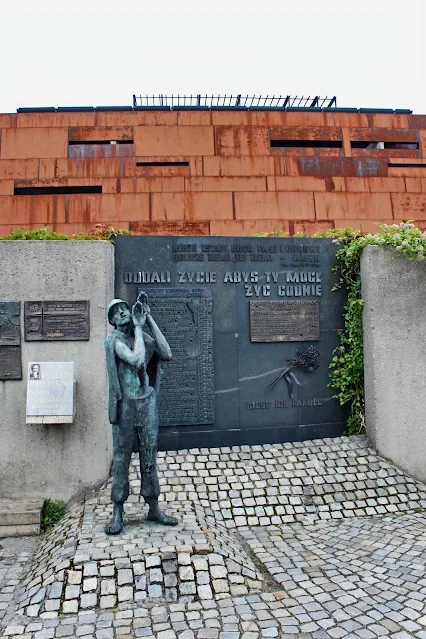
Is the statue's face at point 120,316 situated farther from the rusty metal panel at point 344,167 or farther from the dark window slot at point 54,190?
the rusty metal panel at point 344,167

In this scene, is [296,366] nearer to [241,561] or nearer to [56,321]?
[241,561]

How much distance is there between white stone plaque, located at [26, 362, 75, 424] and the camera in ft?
20.7

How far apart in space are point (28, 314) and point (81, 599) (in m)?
3.85

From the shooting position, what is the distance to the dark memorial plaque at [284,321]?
7.48 meters

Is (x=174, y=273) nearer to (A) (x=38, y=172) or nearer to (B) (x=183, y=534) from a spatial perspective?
(B) (x=183, y=534)

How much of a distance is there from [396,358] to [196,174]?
A: 13611 millimetres

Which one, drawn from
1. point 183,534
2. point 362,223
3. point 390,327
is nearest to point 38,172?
point 362,223

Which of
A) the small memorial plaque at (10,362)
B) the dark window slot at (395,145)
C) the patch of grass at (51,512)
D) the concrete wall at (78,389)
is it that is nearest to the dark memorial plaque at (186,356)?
the concrete wall at (78,389)

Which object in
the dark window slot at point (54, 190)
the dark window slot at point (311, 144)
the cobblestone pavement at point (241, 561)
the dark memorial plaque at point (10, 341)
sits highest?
the dark window slot at point (311, 144)

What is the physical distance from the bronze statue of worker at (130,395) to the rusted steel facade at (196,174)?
13.7m

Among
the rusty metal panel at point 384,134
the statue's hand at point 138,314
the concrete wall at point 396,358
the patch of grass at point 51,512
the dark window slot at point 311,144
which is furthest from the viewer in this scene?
the rusty metal panel at point 384,134

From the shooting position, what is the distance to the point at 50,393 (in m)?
6.37

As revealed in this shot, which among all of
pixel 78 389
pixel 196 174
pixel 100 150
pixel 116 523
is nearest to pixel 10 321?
pixel 78 389

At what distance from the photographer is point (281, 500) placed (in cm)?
623
